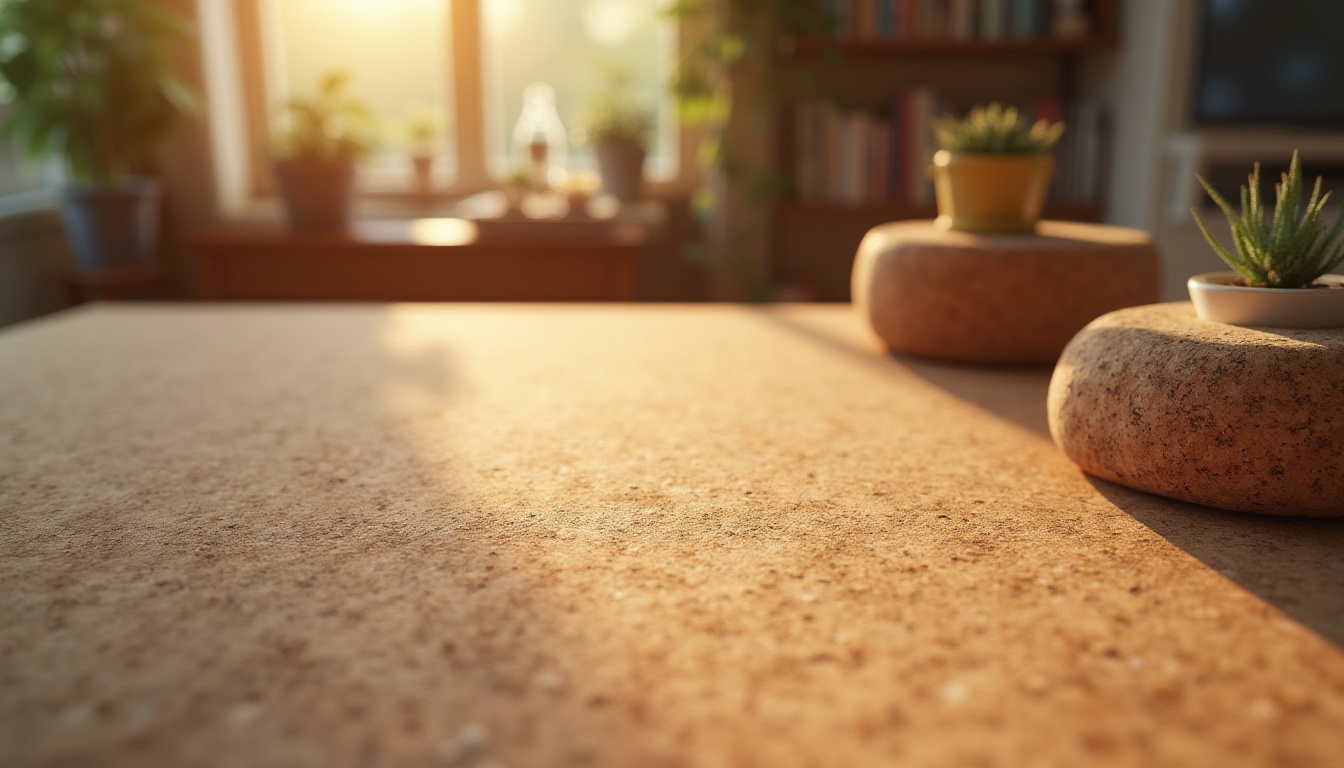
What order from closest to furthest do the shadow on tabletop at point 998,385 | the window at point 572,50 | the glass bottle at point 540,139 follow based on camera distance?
1. the shadow on tabletop at point 998,385
2. the glass bottle at point 540,139
3. the window at point 572,50

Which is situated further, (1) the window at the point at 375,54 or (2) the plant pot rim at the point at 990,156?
(1) the window at the point at 375,54

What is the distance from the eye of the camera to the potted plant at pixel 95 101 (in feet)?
9.23

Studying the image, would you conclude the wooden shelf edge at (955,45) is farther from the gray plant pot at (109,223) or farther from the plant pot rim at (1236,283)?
the plant pot rim at (1236,283)

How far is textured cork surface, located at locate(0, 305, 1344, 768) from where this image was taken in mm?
409

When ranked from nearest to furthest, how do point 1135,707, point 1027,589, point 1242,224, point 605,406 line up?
point 1135,707, point 1027,589, point 1242,224, point 605,406

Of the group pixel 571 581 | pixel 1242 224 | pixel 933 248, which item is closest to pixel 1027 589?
pixel 571 581

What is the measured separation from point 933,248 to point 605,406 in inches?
15.9

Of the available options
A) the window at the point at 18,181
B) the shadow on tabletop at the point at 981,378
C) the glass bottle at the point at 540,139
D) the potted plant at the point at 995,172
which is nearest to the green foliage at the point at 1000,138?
the potted plant at the point at 995,172

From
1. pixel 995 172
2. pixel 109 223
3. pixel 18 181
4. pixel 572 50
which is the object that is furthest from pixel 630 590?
pixel 18 181

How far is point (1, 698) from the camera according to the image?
44cm

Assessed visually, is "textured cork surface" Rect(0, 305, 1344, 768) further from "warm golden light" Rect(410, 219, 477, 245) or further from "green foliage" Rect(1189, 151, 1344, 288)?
"warm golden light" Rect(410, 219, 477, 245)

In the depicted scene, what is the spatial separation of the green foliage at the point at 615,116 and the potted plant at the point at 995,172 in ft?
7.11

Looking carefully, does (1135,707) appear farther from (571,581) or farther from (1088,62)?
(1088,62)

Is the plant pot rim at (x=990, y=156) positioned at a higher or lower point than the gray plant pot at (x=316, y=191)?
higher
